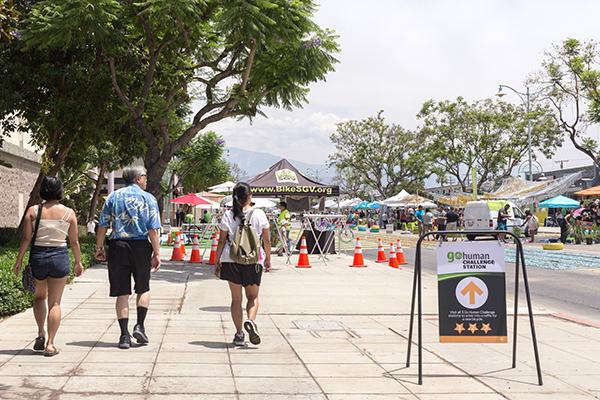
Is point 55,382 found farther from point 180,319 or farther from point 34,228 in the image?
point 180,319

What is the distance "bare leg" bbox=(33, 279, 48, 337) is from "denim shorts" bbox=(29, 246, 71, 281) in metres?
0.08

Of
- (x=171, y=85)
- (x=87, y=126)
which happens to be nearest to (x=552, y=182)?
(x=171, y=85)

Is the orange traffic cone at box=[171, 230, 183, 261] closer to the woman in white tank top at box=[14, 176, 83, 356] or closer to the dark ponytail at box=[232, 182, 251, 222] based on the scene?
the dark ponytail at box=[232, 182, 251, 222]

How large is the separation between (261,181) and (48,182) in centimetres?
1539

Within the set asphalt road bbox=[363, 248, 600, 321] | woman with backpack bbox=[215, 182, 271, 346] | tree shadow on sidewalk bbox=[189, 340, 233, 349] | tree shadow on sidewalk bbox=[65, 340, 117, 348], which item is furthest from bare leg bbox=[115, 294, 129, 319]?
asphalt road bbox=[363, 248, 600, 321]

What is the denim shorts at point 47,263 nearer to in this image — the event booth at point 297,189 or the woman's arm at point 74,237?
the woman's arm at point 74,237

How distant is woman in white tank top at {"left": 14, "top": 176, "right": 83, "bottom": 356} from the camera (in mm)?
6148

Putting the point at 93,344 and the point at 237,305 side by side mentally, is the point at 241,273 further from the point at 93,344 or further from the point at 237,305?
the point at 93,344

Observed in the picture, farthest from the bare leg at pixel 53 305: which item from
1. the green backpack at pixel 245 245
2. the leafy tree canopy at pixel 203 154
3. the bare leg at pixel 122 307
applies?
the leafy tree canopy at pixel 203 154

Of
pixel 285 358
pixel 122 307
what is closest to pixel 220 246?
pixel 122 307

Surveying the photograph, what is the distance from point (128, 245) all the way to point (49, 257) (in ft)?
2.57

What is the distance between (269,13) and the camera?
47.4ft

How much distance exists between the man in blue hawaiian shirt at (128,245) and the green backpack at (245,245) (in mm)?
786

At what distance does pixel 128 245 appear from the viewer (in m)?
6.66
